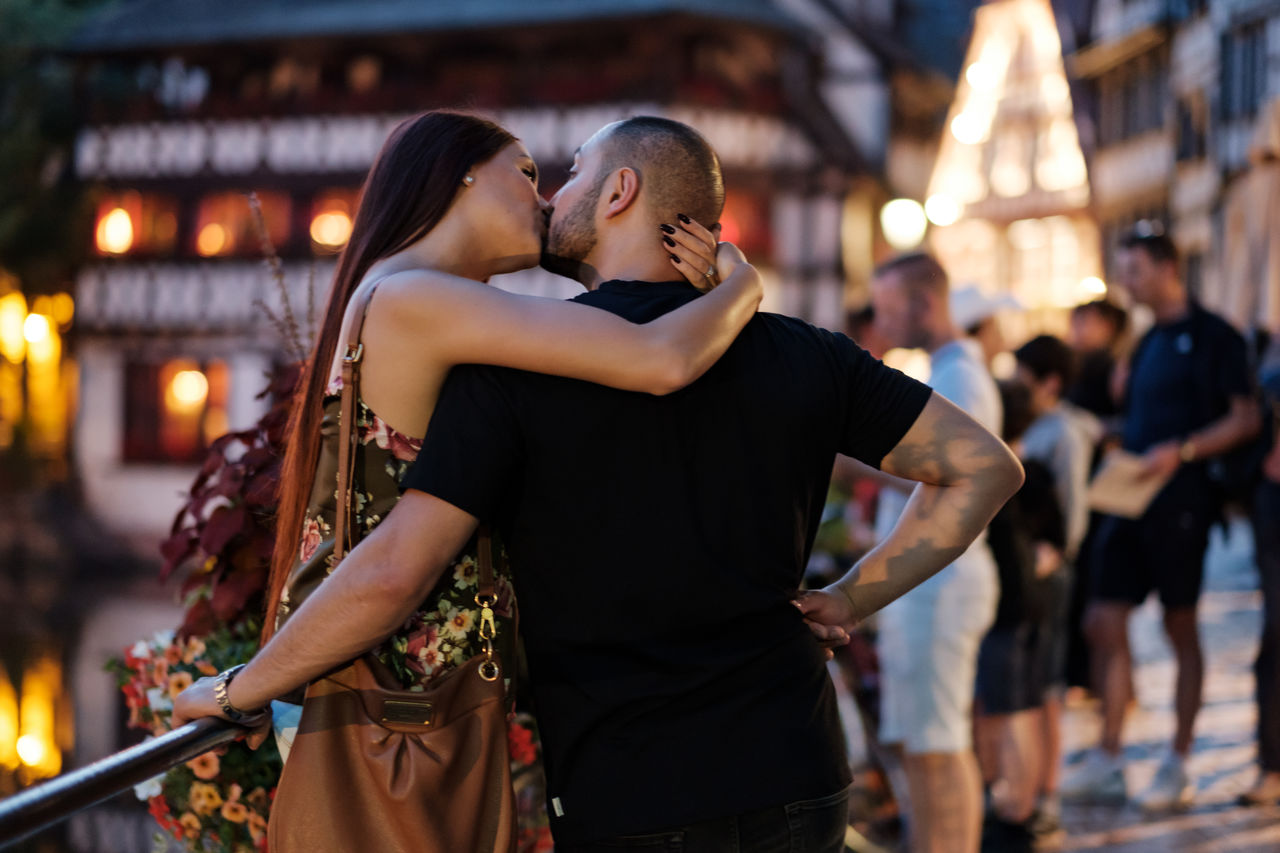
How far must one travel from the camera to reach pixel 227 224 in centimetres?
2478

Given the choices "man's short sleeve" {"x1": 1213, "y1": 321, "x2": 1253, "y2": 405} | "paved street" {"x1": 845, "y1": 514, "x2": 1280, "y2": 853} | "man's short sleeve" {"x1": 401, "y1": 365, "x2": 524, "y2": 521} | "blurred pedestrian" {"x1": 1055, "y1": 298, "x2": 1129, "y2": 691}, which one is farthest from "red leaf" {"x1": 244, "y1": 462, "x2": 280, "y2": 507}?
"blurred pedestrian" {"x1": 1055, "y1": 298, "x2": 1129, "y2": 691}

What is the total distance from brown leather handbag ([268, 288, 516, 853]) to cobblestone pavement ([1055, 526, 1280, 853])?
13.7 feet

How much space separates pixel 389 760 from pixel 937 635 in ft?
9.35

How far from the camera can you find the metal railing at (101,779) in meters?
1.53

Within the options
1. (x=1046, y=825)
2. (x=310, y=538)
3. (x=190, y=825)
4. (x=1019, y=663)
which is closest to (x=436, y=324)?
(x=310, y=538)

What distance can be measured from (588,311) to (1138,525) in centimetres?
523

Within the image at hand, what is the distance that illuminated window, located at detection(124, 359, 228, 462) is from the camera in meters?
25.7

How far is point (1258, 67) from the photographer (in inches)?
811

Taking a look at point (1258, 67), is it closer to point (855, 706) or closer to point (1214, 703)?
point (1214, 703)

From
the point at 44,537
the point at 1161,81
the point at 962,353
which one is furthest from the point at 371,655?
the point at 1161,81

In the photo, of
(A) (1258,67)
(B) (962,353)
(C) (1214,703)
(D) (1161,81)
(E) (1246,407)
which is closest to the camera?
(B) (962,353)

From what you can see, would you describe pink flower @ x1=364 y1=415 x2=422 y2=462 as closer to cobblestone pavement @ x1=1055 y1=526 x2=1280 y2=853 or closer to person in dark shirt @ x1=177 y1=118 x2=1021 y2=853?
person in dark shirt @ x1=177 y1=118 x2=1021 y2=853

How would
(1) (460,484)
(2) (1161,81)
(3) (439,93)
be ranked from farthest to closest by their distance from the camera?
(2) (1161,81) → (3) (439,93) → (1) (460,484)

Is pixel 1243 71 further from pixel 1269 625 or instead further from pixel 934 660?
pixel 934 660
